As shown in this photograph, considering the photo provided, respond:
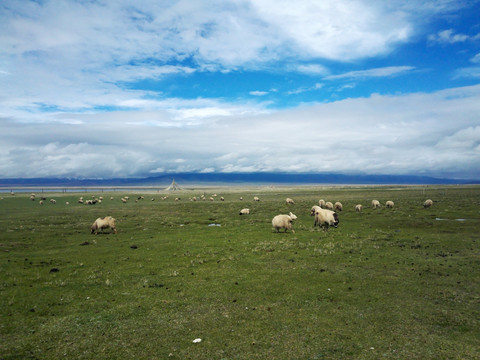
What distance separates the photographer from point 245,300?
1331 centimetres

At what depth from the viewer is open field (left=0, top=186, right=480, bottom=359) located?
950cm

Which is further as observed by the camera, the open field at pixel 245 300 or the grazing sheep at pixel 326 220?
the grazing sheep at pixel 326 220

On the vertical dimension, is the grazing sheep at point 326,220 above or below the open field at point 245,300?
Result: above

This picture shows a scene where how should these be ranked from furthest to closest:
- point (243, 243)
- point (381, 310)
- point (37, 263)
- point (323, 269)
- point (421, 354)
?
point (243, 243), point (37, 263), point (323, 269), point (381, 310), point (421, 354)

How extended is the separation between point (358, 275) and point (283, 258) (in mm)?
5435

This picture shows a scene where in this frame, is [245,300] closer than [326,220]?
Yes

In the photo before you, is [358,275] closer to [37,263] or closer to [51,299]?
[51,299]

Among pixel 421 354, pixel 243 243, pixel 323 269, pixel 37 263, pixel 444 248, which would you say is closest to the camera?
pixel 421 354

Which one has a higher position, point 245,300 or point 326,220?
point 326,220

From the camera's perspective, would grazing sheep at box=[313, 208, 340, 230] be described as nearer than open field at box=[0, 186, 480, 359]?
No

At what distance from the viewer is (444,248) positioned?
74.4ft

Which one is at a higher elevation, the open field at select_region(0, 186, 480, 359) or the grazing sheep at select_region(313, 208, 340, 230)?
the grazing sheep at select_region(313, 208, 340, 230)

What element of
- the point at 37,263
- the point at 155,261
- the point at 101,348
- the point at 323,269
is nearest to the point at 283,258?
the point at 323,269

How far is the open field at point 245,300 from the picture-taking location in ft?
31.2
